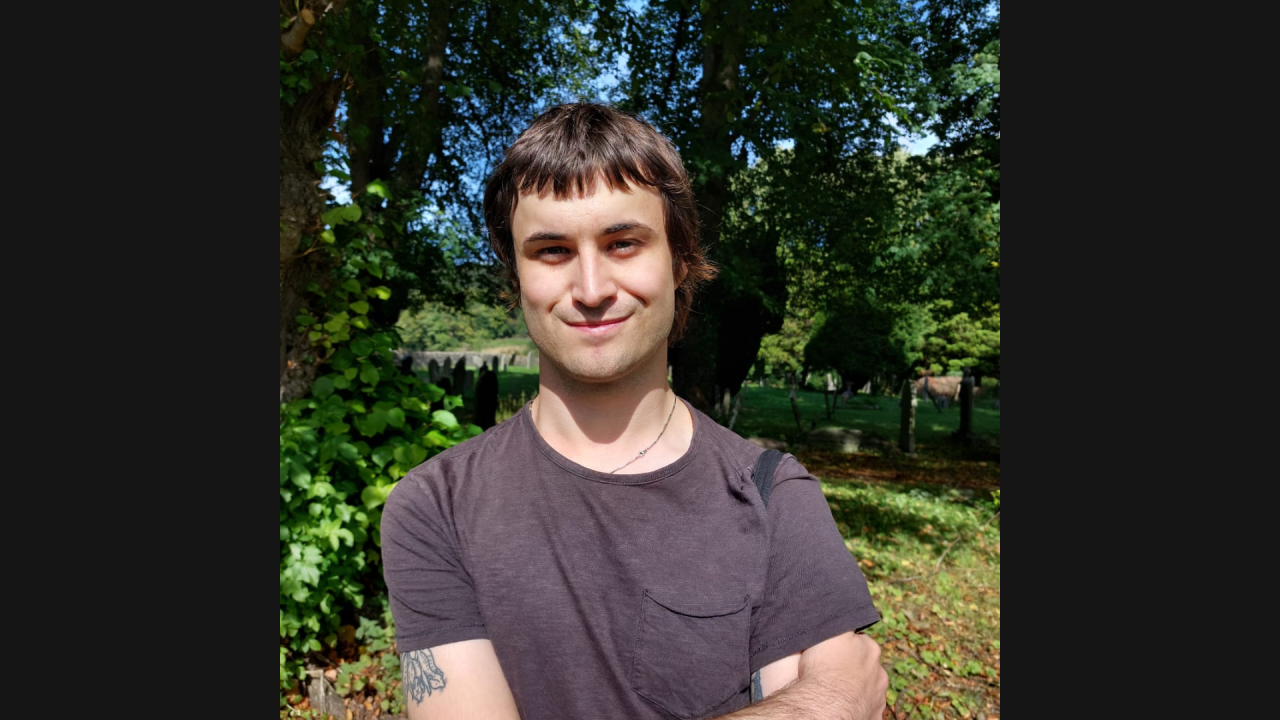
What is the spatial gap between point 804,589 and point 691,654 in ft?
1.11

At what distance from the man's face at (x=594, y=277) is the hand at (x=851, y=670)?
88cm

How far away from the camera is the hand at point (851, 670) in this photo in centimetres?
167

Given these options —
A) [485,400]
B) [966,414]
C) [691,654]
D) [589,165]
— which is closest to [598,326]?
[589,165]

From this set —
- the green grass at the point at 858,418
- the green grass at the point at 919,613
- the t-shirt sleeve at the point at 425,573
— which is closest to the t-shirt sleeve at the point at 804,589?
the t-shirt sleeve at the point at 425,573

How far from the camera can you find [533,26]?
9180 millimetres

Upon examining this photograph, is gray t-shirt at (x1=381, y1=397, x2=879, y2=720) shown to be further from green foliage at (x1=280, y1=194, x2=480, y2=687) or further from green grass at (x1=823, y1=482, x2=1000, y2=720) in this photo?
green grass at (x1=823, y1=482, x2=1000, y2=720)

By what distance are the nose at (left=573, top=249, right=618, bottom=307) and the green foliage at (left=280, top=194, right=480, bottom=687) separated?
263 cm

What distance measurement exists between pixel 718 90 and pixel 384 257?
15.4 ft

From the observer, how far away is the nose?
A: 183 centimetres

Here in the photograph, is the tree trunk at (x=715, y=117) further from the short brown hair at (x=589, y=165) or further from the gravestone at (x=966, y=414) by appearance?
the gravestone at (x=966, y=414)

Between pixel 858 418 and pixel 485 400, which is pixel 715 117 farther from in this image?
pixel 858 418

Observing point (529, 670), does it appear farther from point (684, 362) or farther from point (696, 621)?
point (684, 362)

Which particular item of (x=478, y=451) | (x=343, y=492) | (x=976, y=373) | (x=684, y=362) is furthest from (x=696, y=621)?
(x=976, y=373)

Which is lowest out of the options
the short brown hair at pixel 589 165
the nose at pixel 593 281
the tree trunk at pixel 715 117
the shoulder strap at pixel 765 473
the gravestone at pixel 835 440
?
the gravestone at pixel 835 440
